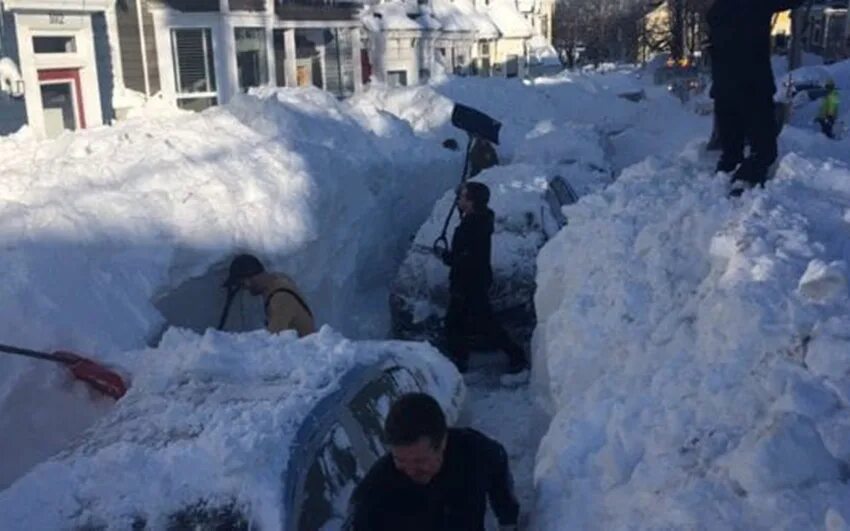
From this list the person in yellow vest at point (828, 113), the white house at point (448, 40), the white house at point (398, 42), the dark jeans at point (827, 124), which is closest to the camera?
the dark jeans at point (827, 124)

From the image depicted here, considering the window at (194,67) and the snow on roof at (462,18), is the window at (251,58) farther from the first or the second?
the snow on roof at (462,18)

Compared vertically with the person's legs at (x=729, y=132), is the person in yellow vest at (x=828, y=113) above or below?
below

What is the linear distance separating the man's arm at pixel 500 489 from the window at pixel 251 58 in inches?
697

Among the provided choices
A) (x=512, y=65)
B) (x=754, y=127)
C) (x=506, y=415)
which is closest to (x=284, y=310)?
(x=506, y=415)

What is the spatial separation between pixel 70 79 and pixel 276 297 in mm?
10504

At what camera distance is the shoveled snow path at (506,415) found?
229 inches

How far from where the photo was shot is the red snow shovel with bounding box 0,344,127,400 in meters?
5.29

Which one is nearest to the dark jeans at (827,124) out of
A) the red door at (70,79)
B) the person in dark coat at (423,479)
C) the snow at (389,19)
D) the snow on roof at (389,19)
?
the snow on roof at (389,19)

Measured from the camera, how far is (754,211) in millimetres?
4840

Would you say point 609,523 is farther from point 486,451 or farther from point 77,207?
point 77,207

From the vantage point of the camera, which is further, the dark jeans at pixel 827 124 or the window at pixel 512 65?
the window at pixel 512 65

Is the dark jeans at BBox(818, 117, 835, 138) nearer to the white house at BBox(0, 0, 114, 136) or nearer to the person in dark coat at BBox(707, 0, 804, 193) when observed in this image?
the white house at BBox(0, 0, 114, 136)

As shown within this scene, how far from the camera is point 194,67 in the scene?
62.4ft

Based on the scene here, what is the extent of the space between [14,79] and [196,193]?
7049mm
